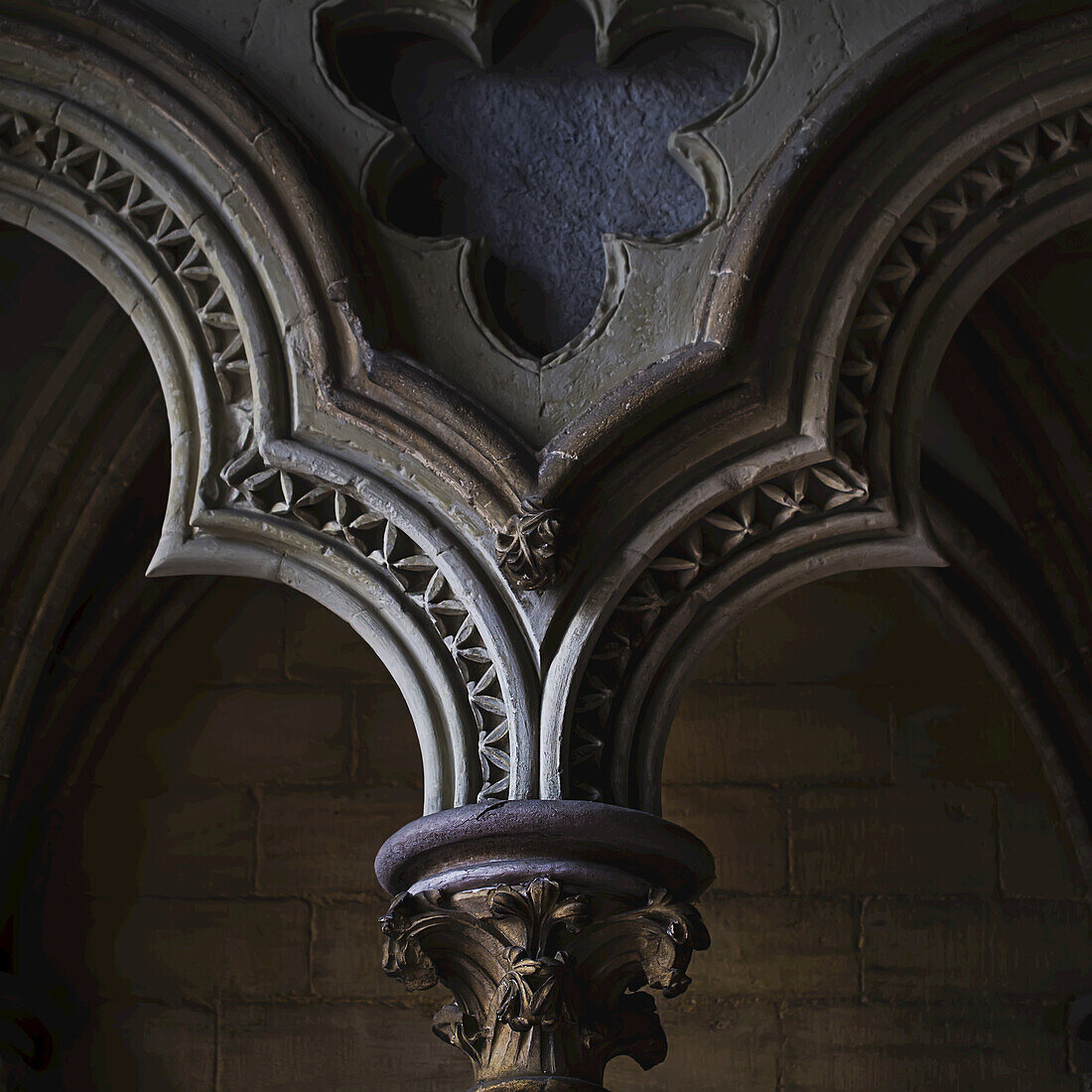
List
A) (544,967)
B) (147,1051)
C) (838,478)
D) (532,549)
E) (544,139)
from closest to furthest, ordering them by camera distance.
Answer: (544,967) → (532,549) → (838,478) → (544,139) → (147,1051)

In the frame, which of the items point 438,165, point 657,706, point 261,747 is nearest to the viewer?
point 657,706

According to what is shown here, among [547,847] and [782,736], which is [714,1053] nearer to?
[782,736]

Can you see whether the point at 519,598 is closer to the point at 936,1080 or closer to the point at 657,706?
the point at 657,706

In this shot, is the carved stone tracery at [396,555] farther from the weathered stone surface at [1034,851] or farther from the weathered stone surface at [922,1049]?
the weathered stone surface at [1034,851]

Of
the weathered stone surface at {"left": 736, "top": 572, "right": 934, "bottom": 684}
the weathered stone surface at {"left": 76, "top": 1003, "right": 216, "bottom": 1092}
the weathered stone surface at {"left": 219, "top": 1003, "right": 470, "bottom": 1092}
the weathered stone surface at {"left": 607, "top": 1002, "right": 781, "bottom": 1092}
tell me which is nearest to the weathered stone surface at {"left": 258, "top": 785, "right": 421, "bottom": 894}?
the weathered stone surface at {"left": 219, "top": 1003, "right": 470, "bottom": 1092}

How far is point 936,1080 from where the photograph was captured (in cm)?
512

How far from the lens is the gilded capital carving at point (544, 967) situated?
305cm

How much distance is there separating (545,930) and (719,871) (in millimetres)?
2363

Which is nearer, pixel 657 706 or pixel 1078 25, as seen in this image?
pixel 657 706

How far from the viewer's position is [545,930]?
10.1ft

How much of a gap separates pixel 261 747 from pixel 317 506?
222 centimetres

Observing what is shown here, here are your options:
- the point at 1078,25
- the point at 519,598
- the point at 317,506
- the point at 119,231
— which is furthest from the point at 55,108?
the point at 1078,25

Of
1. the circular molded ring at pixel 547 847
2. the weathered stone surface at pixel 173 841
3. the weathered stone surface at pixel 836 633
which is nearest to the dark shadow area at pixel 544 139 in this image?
the circular molded ring at pixel 547 847

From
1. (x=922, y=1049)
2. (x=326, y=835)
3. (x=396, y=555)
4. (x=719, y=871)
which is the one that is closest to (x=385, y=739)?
(x=326, y=835)
